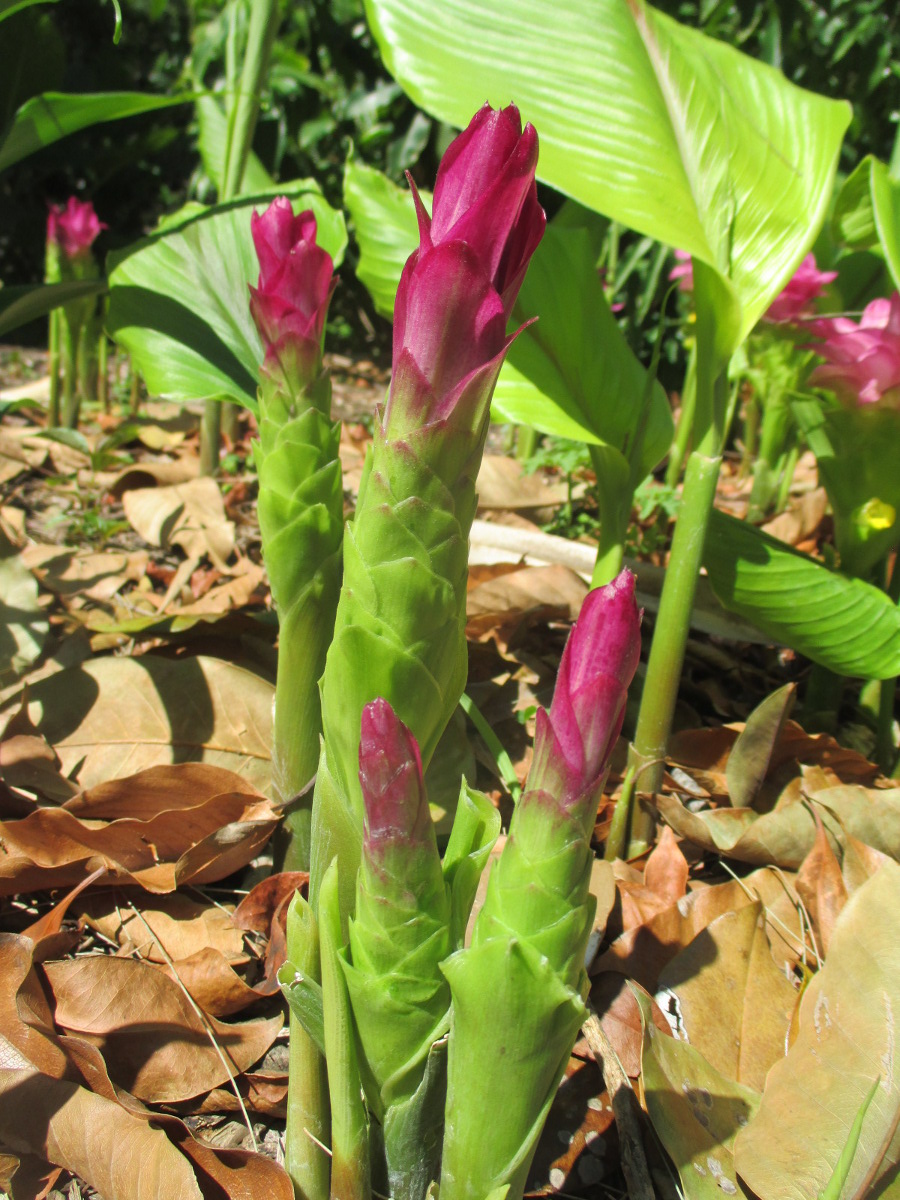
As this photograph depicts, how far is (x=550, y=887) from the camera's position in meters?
0.50

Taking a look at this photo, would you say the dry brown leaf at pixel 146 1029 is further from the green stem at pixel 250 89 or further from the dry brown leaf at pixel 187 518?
the green stem at pixel 250 89

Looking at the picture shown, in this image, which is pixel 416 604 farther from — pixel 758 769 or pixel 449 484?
pixel 758 769

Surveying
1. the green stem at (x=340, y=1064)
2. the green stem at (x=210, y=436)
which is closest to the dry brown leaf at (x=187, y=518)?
the green stem at (x=210, y=436)

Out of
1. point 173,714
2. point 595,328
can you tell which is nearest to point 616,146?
point 595,328

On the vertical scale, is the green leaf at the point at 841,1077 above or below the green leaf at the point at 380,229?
below

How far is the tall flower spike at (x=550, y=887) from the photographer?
19.6 inches

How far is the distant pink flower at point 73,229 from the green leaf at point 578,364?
1.95m

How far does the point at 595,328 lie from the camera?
50.0 inches

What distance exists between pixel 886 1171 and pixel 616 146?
104 cm

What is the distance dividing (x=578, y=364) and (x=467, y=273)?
828 mm

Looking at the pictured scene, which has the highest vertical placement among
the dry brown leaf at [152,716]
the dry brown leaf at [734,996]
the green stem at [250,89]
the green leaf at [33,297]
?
the green stem at [250,89]

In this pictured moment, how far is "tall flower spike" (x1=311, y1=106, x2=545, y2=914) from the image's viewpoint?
48 centimetres

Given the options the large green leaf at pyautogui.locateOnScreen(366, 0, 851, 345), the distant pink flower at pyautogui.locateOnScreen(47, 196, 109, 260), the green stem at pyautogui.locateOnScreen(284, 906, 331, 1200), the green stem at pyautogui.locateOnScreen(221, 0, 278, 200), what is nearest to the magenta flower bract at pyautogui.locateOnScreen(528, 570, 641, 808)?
the green stem at pyautogui.locateOnScreen(284, 906, 331, 1200)

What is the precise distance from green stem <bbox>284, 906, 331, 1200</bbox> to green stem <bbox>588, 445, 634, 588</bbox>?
719 millimetres
